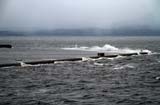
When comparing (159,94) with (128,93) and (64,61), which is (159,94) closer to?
(128,93)

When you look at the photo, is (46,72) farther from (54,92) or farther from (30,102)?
(30,102)

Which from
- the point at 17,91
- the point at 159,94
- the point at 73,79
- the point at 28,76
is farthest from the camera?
the point at 28,76

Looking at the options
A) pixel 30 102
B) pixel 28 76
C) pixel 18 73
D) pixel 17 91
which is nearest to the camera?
pixel 30 102

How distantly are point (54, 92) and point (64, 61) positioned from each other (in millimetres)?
37766

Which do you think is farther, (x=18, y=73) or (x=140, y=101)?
(x=18, y=73)

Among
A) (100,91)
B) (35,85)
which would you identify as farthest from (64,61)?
(100,91)

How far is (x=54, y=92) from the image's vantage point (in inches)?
1361

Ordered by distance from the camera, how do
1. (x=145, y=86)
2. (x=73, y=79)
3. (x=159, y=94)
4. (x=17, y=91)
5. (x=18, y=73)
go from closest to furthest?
(x=159, y=94)
(x=17, y=91)
(x=145, y=86)
(x=73, y=79)
(x=18, y=73)

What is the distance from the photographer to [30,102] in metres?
29.8

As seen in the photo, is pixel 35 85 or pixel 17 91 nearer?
pixel 17 91

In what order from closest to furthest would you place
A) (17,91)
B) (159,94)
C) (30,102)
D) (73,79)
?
(30,102) → (159,94) → (17,91) → (73,79)

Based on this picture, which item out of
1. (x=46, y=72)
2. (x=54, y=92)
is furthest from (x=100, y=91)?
Answer: (x=46, y=72)

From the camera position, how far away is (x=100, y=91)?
35.2 metres

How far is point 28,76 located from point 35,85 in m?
8.87
